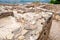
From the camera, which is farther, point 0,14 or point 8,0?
point 8,0

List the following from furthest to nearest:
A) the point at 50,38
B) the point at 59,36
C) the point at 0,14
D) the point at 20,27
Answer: the point at 0,14 → the point at 59,36 → the point at 50,38 → the point at 20,27

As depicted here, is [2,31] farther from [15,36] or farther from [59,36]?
[59,36]

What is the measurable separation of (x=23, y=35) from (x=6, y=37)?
0.42 feet

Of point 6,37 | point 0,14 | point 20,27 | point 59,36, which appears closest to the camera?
point 6,37

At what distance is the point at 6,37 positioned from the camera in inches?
43.4

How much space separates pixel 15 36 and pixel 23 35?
0.07m

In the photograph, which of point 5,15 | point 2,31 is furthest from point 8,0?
point 2,31

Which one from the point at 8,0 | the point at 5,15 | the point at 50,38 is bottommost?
the point at 8,0

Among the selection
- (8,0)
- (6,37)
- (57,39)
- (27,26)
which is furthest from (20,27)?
(8,0)

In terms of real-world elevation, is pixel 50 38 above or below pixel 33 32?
below

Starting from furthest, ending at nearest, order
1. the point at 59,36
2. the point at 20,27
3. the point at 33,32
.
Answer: the point at 59,36 → the point at 20,27 → the point at 33,32

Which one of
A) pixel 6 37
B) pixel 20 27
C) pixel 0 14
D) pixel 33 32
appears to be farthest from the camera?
pixel 0 14

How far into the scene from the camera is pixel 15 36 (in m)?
1.12

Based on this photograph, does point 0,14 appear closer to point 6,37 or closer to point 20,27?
point 20,27
